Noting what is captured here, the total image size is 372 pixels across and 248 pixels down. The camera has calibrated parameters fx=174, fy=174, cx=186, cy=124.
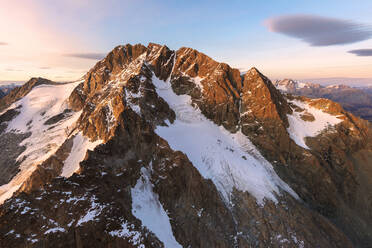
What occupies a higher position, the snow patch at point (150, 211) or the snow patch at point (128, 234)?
the snow patch at point (128, 234)

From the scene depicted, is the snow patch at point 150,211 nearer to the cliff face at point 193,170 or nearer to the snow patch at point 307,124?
the cliff face at point 193,170

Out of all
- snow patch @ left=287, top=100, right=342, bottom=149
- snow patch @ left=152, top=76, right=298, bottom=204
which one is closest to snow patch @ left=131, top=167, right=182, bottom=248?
snow patch @ left=152, top=76, right=298, bottom=204

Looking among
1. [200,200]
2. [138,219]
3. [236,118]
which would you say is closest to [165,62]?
[236,118]

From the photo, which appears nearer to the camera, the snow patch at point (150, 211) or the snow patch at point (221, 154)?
the snow patch at point (150, 211)

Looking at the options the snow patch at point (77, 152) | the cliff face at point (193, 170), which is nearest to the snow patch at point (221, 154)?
the cliff face at point (193, 170)

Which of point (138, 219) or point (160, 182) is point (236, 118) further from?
point (138, 219)

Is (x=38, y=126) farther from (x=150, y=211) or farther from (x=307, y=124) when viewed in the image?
(x=307, y=124)
